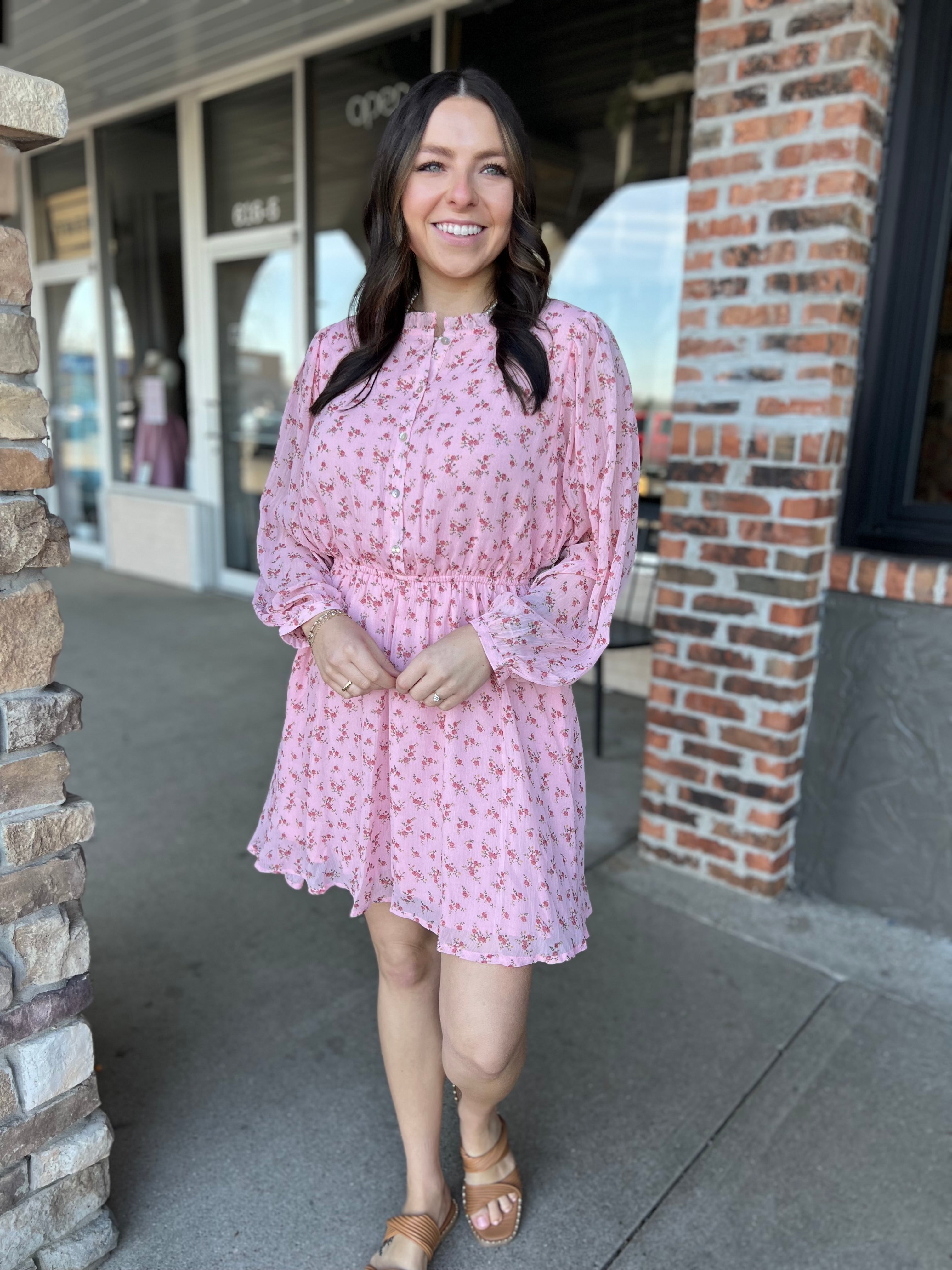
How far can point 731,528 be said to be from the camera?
2.61 metres

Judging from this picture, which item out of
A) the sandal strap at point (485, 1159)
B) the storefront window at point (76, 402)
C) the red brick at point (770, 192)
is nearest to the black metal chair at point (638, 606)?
the red brick at point (770, 192)

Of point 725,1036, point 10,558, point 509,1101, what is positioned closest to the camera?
point 10,558

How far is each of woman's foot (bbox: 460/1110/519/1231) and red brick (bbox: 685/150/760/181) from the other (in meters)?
2.16

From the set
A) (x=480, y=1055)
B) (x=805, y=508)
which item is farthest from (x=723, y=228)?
(x=480, y=1055)

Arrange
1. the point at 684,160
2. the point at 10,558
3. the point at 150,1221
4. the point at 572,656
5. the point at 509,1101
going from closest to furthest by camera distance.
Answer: the point at 10,558 < the point at 572,656 < the point at 150,1221 < the point at 509,1101 < the point at 684,160

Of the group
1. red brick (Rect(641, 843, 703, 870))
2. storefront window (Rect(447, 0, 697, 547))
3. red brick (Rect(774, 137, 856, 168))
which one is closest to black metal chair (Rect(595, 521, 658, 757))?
storefront window (Rect(447, 0, 697, 547))

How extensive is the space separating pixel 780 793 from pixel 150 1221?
184cm

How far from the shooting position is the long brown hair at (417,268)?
1.38 metres

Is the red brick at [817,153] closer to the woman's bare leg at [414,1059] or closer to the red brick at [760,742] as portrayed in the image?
the red brick at [760,742]

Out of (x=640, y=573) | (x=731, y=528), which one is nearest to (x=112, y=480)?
(x=640, y=573)

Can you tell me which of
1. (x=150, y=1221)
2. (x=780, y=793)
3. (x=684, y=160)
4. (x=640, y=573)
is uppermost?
(x=684, y=160)

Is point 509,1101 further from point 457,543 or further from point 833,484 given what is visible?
point 833,484

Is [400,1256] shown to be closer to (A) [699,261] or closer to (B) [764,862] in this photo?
(B) [764,862]

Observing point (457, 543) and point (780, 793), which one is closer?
point (457, 543)
